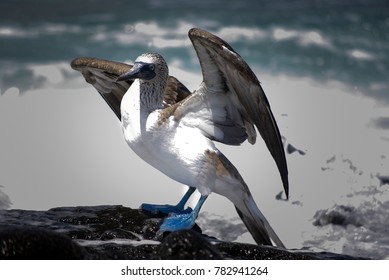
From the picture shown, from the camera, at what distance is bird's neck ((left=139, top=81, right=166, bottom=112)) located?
12.2ft

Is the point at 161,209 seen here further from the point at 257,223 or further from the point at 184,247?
the point at 184,247

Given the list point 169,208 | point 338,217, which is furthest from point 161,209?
point 338,217

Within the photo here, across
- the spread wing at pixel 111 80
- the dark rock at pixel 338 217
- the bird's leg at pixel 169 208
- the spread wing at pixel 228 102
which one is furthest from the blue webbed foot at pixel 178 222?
the dark rock at pixel 338 217

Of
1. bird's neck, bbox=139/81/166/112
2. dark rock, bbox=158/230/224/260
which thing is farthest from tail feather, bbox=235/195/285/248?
dark rock, bbox=158/230/224/260

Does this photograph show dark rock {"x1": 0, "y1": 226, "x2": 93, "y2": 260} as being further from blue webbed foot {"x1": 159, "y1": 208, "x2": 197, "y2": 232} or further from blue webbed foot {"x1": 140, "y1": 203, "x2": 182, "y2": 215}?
blue webbed foot {"x1": 140, "y1": 203, "x2": 182, "y2": 215}

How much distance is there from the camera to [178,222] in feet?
12.2

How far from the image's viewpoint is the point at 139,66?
3699mm

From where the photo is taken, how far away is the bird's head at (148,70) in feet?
12.1

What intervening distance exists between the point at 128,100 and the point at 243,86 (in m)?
0.55

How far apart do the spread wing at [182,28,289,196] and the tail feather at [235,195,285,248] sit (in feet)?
0.79

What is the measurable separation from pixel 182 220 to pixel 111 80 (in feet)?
3.04
